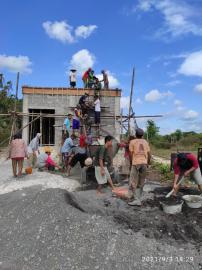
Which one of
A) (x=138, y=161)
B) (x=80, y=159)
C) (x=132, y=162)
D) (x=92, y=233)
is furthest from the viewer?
(x=80, y=159)

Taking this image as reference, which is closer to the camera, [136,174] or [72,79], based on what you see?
[136,174]

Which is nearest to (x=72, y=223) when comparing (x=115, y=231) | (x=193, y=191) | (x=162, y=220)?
(x=115, y=231)

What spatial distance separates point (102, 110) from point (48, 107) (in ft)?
7.65

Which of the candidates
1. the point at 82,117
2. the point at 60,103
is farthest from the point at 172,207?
the point at 60,103

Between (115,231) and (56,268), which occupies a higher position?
(115,231)

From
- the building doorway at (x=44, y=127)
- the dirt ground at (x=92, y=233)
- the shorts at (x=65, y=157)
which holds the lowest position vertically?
the dirt ground at (x=92, y=233)

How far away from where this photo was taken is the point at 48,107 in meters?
14.3

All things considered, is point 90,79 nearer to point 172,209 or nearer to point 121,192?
point 121,192

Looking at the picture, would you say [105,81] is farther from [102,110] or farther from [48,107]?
[48,107]

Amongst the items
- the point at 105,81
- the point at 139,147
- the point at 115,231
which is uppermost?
the point at 105,81

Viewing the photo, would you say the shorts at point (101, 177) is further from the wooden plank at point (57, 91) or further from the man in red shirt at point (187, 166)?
the wooden plank at point (57, 91)

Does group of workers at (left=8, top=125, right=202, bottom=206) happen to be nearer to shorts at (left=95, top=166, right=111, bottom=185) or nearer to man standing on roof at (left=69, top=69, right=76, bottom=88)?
shorts at (left=95, top=166, right=111, bottom=185)

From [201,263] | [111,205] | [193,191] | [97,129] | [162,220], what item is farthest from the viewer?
A: [97,129]

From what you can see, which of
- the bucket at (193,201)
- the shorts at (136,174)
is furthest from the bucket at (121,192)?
the bucket at (193,201)
